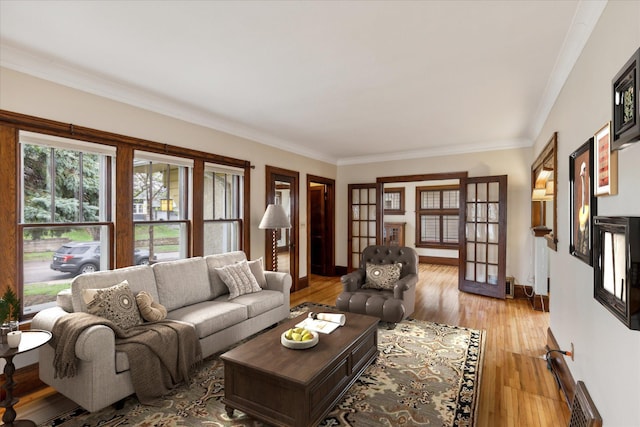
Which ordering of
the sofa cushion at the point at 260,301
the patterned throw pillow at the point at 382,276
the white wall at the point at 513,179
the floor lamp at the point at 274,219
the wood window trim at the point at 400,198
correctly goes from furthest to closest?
the wood window trim at the point at 400,198
the white wall at the point at 513,179
the floor lamp at the point at 274,219
the patterned throw pillow at the point at 382,276
the sofa cushion at the point at 260,301

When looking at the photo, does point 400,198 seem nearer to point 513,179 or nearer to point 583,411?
point 513,179

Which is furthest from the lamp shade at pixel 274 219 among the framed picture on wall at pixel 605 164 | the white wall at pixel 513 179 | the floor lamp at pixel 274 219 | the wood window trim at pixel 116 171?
the framed picture on wall at pixel 605 164

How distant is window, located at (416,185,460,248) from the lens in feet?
29.7

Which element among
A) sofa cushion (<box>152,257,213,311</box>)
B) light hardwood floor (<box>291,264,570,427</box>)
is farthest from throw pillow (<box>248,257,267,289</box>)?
light hardwood floor (<box>291,264,570,427</box>)

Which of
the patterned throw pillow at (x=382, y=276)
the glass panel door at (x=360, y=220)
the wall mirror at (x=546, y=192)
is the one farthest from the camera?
the glass panel door at (x=360, y=220)

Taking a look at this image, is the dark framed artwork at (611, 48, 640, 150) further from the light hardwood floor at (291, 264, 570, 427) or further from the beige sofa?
the beige sofa

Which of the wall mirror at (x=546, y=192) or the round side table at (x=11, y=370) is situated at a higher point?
the wall mirror at (x=546, y=192)

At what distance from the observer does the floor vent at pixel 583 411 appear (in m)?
1.73

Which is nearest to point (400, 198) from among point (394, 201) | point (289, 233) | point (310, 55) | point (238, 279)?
point (394, 201)

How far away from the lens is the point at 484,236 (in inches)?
220

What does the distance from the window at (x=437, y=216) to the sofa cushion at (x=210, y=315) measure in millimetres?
7198

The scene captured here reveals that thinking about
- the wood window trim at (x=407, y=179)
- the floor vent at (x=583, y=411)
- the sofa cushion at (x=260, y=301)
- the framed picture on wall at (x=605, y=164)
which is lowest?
the floor vent at (x=583, y=411)

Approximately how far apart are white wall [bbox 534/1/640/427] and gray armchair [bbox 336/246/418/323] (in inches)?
60.2

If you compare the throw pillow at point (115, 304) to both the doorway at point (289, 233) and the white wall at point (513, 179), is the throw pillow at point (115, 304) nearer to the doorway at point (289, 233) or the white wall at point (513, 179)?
the doorway at point (289, 233)
